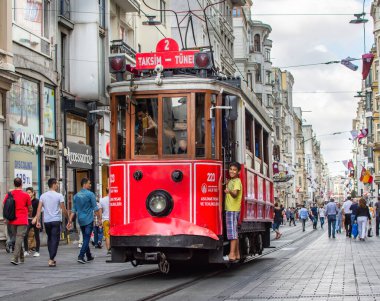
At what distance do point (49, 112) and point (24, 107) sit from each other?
2.33m

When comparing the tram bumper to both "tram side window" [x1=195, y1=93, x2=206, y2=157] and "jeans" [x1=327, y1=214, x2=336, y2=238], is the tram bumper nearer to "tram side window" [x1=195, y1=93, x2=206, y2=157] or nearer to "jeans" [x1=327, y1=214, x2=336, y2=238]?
"tram side window" [x1=195, y1=93, x2=206, y2=157]

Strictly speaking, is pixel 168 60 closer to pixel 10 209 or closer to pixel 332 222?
pixel 10 209

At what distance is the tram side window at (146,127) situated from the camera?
1348 centimetres

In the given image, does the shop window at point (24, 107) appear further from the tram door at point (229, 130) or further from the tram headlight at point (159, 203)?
the tram headlight at point (159, 203)

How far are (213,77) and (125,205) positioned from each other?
2572 millimetres

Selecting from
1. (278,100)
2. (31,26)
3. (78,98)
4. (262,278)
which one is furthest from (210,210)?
(278,100)

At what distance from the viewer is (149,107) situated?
13586 millimetres

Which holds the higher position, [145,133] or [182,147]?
[145,133]

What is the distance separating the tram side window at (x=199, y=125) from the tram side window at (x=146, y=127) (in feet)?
2.07

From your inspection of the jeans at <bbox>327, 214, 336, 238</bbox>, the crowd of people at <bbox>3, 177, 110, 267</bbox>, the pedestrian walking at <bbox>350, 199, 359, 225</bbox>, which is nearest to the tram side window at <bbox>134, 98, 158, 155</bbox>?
the crowd of people at <bbox>3, 177, 110, 267</bbox>

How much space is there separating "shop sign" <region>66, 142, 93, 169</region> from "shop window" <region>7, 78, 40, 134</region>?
9.92 feet

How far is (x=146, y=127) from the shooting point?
13555mm

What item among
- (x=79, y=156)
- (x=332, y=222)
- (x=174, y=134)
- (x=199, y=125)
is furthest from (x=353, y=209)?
(x=174, y=134)

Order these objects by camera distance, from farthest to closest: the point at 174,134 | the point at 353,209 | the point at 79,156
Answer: the point at 353,209
the point at 79,156
the point at 174,134
